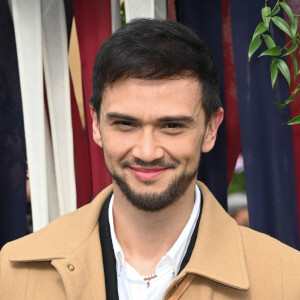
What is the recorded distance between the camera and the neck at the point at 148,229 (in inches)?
91.0

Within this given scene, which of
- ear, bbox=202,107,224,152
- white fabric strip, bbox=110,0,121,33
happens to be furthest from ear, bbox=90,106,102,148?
white fabric strip, bbox=110,0,121,33

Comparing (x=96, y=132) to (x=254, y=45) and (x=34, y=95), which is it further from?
(x=254, y=45)

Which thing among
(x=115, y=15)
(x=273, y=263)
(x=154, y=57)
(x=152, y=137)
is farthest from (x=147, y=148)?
(x=115, y=15)

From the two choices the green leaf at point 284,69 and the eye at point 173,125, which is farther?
the green leaf at point 284,69

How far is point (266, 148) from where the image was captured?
2641 millimetres

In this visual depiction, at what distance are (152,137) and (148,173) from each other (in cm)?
11

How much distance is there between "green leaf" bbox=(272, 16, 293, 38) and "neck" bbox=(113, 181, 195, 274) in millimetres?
638

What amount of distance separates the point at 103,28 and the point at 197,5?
1.23 feet

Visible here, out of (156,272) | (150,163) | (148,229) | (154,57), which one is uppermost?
(154,57)

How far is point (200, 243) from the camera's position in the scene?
2.30 meters

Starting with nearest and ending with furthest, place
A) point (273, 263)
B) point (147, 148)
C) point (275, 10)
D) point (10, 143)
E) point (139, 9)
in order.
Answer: point (147, 148) → point (273, 263) → point (275, 10) → point (139, 9) → point (10, 143)

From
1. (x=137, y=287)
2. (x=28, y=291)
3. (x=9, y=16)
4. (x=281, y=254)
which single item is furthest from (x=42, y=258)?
(x=9, y=16)

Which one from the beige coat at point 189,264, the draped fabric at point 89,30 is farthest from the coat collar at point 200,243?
the draped fabric at point 89,30

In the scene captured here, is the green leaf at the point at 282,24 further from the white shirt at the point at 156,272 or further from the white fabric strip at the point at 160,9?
the white shirt at the point at 156,272
